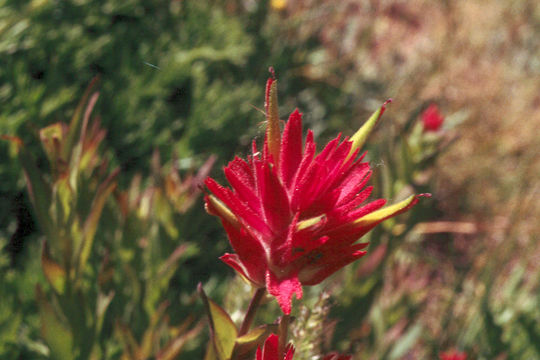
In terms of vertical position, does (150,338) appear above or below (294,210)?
below

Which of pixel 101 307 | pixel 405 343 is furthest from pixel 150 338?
pixel 405 343

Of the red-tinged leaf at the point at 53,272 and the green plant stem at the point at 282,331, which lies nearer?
the green plant stem at the point at 282,331

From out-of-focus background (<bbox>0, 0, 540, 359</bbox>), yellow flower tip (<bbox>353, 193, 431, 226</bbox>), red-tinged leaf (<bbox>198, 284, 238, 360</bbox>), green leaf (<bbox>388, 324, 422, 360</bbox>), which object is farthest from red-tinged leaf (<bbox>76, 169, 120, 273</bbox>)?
green leaf (<bbox>388, 324, 422, 360</bbox>)

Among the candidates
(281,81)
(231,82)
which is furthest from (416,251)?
(231,82)

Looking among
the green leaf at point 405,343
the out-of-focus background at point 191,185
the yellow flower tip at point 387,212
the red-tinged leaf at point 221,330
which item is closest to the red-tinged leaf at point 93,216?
the out-of-focus background at point 191,185

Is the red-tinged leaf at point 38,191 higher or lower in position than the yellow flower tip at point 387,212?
lower

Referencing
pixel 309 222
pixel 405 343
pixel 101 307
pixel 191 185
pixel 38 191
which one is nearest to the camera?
pixel 309 222

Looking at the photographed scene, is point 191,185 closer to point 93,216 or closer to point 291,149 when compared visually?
point 93,216

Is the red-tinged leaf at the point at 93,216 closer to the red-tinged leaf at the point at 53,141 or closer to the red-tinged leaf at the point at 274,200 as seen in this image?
the red-tinged leaf at the point at 53,141
